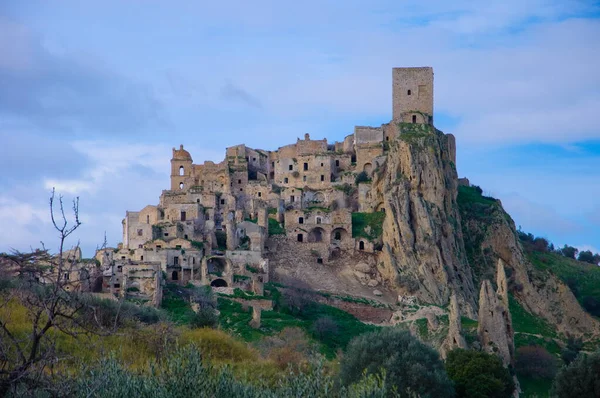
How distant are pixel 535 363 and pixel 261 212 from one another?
23495mm

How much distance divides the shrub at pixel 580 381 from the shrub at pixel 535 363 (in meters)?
9.70

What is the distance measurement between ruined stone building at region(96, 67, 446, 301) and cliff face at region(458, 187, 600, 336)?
843cm

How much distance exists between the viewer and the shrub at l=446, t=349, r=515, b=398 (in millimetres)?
46750

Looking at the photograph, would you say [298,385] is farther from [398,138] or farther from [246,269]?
[398,138]

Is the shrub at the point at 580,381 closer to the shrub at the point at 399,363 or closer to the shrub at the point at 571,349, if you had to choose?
the shrub at the point at 399,363

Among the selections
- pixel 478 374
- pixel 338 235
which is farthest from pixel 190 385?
pixel 338 235

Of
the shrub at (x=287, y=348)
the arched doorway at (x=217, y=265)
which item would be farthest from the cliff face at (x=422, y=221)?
the shrub at (x=287, y=348)

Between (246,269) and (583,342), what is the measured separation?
79.4 ft

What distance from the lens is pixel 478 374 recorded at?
47.9 metres

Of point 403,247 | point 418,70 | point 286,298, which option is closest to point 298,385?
point 286,298

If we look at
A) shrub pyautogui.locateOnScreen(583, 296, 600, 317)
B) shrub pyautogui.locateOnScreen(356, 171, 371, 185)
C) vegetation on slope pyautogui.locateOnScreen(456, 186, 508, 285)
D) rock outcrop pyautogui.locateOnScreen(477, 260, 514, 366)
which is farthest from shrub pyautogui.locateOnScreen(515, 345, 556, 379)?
shrub pyautogui.locateOnScreen(356, 171, 371, 185)

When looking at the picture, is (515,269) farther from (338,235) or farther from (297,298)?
(297,298)

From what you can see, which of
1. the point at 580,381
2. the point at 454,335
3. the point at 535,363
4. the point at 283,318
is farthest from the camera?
the point at 283,318

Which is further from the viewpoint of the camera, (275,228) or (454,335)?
(275,228)
